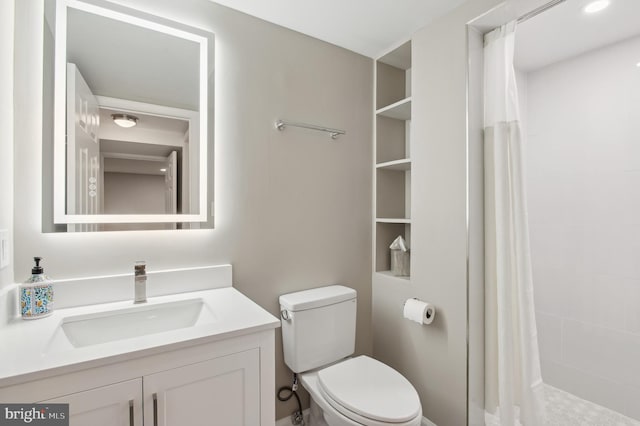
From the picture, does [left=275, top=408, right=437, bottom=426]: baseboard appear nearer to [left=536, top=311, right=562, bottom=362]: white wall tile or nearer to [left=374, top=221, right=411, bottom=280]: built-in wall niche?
[left=374, top=221, right=411, bottom=280]: built-in wall niche

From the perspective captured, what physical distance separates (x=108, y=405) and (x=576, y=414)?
93.8 inches

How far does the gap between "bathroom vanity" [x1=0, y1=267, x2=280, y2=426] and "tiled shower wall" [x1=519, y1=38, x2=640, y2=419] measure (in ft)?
6.53

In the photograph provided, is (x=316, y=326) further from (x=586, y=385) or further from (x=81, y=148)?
(x=586, y=385)

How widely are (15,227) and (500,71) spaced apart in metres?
2.13

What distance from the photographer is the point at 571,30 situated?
5.69 ft

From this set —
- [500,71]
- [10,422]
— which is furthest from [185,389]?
[500,71]

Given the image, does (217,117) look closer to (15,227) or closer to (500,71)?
(15,227)

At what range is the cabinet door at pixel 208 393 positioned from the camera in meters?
0.90

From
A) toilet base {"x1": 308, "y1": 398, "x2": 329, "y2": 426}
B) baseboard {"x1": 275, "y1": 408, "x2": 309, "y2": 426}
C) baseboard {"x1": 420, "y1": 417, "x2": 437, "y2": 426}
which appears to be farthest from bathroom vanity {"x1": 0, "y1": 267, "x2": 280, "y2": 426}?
baseboard {"x1": 420, "y1": 417, "x2": 437, "y2": 426}

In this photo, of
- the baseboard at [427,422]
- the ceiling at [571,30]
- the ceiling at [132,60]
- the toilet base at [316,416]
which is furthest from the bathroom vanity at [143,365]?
the ceiling at [571,30]

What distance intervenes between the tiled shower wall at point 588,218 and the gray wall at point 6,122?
2.75 m

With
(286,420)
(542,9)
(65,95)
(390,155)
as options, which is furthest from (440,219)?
(65,95)

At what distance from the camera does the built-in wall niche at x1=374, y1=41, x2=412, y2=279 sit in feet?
6.88

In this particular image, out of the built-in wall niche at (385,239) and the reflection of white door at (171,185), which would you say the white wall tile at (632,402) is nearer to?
the built-in wall niche at (385,239)
